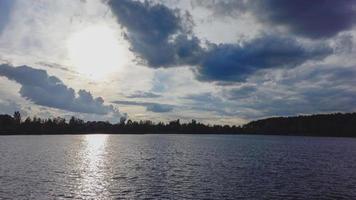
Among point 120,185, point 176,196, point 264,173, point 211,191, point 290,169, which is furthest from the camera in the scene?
point 290,169

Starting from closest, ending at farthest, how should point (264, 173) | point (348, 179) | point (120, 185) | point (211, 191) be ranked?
point (211, 191) → point (120, 185) → point (348, 179) → point (264, 173)

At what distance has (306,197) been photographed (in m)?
50.0

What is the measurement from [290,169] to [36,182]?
51.6 m

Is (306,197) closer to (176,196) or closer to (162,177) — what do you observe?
(176,196)

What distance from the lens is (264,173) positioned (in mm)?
72750

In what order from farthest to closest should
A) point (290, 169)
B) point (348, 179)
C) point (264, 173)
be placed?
point (290, 169)
point (264, 173)
point (348, 179)

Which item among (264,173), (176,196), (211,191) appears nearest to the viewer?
(176,196)

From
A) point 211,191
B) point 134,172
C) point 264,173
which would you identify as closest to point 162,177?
point 134,172

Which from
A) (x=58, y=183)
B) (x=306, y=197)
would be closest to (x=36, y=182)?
(x=58, y=183)

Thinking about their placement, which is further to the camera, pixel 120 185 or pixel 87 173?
pixel 87 173

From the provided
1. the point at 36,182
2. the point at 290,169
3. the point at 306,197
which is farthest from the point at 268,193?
the point at 36,182

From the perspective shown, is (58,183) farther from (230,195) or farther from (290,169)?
(290,169)

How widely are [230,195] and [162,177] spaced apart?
18792mm

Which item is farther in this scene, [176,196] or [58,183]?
[58,183]
